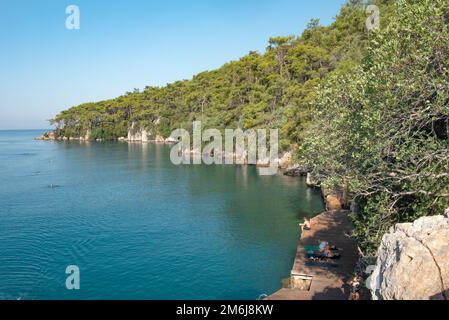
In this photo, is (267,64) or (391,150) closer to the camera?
(391,150)

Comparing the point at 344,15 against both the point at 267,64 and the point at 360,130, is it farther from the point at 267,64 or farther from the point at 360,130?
the point at 360,130

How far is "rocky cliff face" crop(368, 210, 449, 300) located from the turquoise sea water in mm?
9981

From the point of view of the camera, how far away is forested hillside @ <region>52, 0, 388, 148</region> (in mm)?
52188

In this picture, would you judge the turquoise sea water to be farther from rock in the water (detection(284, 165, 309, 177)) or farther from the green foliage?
the green foliage

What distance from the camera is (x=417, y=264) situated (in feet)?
28.1

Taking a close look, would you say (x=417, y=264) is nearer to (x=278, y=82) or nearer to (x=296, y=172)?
(x=296, y=172)

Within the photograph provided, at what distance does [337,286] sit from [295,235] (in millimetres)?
10127

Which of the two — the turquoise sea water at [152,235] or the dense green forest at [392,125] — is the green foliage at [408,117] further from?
the turquoise sea water at [152,235]

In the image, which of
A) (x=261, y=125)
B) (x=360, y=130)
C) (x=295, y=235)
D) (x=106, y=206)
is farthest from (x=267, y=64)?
(x=360, y=130)

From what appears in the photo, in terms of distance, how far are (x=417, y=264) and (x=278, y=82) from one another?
188 feet

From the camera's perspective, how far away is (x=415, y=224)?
981 centimetres

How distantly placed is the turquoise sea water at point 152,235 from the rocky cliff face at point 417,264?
9.98m

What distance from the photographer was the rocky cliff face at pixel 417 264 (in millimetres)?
8320

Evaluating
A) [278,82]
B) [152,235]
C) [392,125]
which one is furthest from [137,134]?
[392,125]
